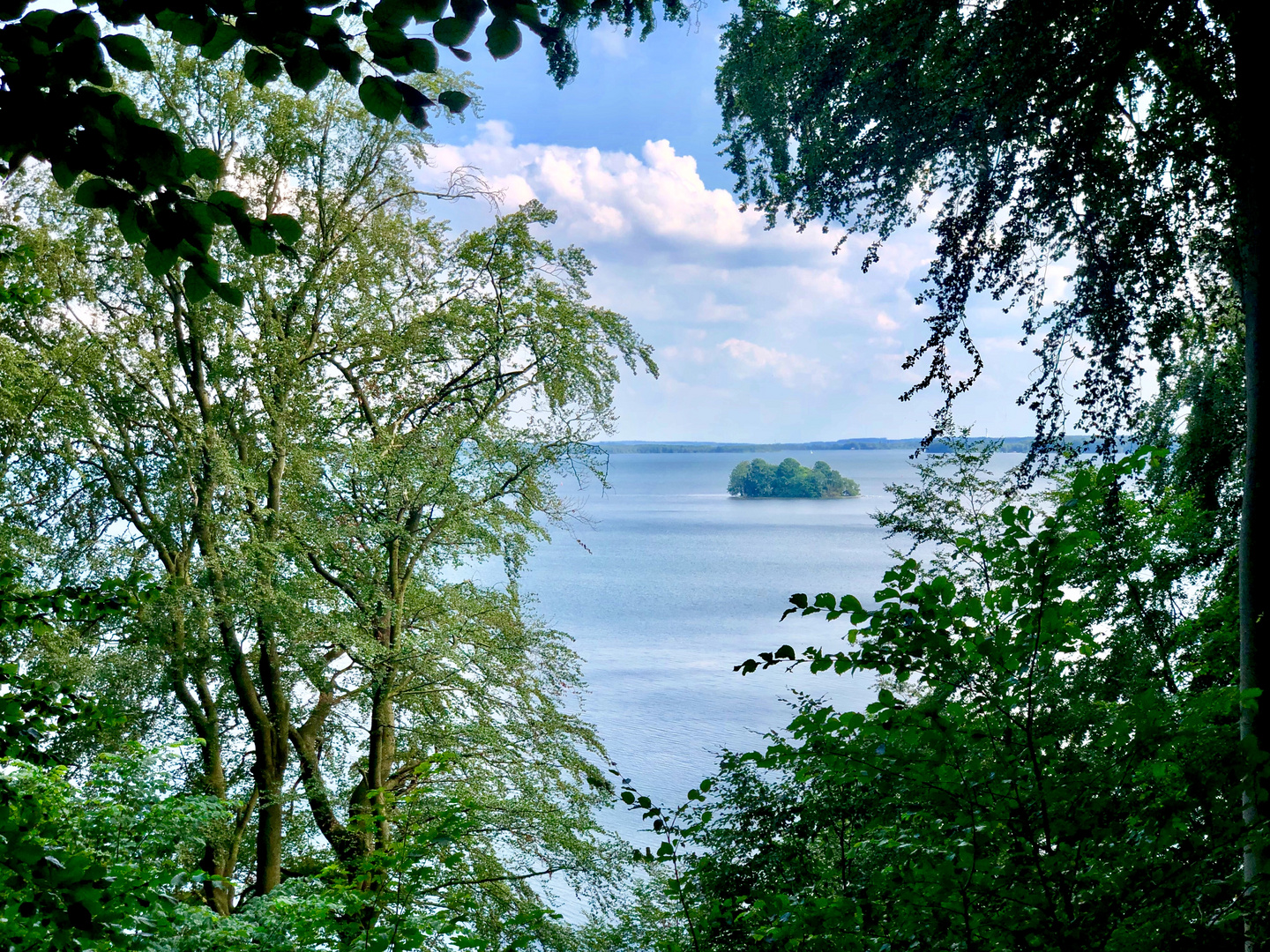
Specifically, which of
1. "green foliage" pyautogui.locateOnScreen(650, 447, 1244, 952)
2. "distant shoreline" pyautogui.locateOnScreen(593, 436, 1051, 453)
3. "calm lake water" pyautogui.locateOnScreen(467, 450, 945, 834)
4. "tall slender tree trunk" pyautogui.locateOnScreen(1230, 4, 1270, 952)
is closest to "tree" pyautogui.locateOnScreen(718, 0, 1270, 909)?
"tall slender tree trunk" pyautogui.locateOnScreen(1230, 4, 1270, 952)

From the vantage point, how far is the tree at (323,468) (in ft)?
23.8

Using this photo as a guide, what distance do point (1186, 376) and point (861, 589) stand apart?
13.3 metres

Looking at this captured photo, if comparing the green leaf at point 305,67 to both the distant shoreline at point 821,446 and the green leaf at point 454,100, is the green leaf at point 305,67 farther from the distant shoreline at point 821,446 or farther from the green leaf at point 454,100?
the distant shoreline at point 821,446

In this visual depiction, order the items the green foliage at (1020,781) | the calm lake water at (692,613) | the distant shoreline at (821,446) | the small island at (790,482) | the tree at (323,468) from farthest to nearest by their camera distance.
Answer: the small island at (790,482) → the calm lake water at (692,613) → the distant shoreline at (821,446) → the tree at (323,468) → the green foliage at (1020,781)

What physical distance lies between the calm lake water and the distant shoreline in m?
1.67

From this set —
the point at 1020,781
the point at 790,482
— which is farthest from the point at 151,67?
the point at 790,482

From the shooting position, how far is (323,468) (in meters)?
7.80

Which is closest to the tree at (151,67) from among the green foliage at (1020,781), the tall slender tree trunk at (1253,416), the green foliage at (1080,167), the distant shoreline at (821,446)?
the green foliage at (1020,781)

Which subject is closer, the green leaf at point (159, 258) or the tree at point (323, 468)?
the green leaf at point (159, 258)

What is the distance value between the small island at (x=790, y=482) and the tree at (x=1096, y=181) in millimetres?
24350

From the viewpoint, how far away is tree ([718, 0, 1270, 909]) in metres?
2.26

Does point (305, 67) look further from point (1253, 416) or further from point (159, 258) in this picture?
point (1253, 416)

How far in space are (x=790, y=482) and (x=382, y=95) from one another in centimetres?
2956

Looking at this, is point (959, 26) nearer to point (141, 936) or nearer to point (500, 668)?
point (141, 936)
